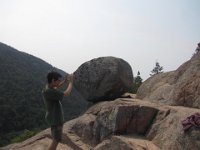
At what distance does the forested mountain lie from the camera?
70.7 meters

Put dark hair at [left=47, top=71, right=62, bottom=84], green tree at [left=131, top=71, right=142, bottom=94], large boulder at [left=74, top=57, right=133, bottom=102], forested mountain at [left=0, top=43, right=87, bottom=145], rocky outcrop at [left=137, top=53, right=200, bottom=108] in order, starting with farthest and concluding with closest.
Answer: forested mountain at [left=0, top=43, right=87, bottom=145] < green tree at [left=131, top=71, right=142, bottom=94] < large boulder at [left=74, top=57, right=133, bottom=102] < rocky outcrop at [left=137, top=53, right=200, bottom=108] < dark hair at [left=47, top=71, right=62, bottom=84]

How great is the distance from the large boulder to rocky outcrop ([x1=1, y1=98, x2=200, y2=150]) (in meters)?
1.27

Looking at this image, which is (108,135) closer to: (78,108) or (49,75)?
(49,75)

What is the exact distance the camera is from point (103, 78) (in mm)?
17891

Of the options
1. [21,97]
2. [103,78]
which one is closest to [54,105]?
[103,78]

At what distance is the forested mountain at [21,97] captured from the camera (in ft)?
232

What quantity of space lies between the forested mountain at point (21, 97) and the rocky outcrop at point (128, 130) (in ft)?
166

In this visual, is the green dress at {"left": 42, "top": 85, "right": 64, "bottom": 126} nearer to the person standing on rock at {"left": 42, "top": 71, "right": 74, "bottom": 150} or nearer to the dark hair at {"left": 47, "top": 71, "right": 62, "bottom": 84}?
the person standing on rock at {"left": 42, "top": 71, "right": 74, "bottom": 150}

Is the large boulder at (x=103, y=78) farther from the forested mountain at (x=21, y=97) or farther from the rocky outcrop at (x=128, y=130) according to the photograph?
the forested mountain at (x=21, y=97)

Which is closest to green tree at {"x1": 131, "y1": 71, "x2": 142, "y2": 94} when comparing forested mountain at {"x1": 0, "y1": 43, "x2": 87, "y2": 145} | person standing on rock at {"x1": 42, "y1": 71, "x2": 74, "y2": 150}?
person standing on rock at {"x1": 42, "y1": 71, "x2": 74, "y2": 150}

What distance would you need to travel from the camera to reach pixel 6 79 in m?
86.8

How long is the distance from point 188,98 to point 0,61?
295 ft

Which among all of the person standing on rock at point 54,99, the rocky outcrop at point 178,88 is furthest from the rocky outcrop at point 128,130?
the person standing on rock at point 54,99

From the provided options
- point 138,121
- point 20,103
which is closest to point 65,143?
Result: point 138,121
